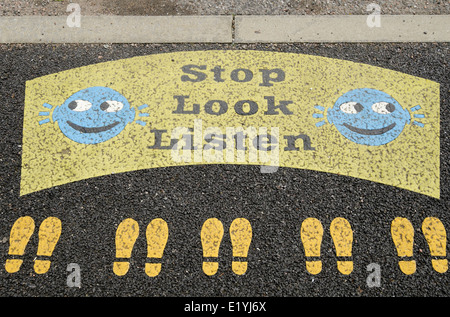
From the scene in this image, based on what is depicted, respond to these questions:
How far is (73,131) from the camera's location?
10.2 ft

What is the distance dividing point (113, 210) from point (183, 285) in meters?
0.73

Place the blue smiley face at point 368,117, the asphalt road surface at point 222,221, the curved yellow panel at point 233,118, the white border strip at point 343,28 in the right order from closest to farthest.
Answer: the asphalt road surface at point 222,221
the curved yellow panel at point 233,118
the blue smiley face at point 368,117
the white border strip at point 343,28

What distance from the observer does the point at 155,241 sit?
2688 millimetres

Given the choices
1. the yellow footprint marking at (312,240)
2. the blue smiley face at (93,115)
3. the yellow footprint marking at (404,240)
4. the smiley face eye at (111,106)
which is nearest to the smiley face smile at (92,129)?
the blue smiley face at (93,115)

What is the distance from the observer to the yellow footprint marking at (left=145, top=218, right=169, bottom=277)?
2.61m

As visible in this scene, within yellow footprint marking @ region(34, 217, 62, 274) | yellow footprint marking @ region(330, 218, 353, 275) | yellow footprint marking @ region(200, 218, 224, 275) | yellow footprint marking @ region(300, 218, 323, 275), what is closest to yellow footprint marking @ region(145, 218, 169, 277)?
yellow footprint marking @ region(200, 218, 224, 275)

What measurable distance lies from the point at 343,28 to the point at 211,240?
2264 mm

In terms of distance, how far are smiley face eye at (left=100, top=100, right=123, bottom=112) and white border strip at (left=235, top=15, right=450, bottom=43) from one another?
1.19 metres

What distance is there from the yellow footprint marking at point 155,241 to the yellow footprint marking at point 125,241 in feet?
0.34

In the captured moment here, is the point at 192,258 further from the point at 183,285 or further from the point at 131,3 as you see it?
the point at 131,3

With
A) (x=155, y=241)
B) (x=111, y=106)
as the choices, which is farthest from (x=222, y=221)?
(x=111, y=106)

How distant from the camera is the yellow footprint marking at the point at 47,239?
103 inches

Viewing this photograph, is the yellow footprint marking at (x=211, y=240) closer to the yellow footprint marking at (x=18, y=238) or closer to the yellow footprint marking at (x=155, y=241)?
the yellow footprint marking at (x=155, y=241)

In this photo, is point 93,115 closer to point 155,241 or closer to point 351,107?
point 155,241
